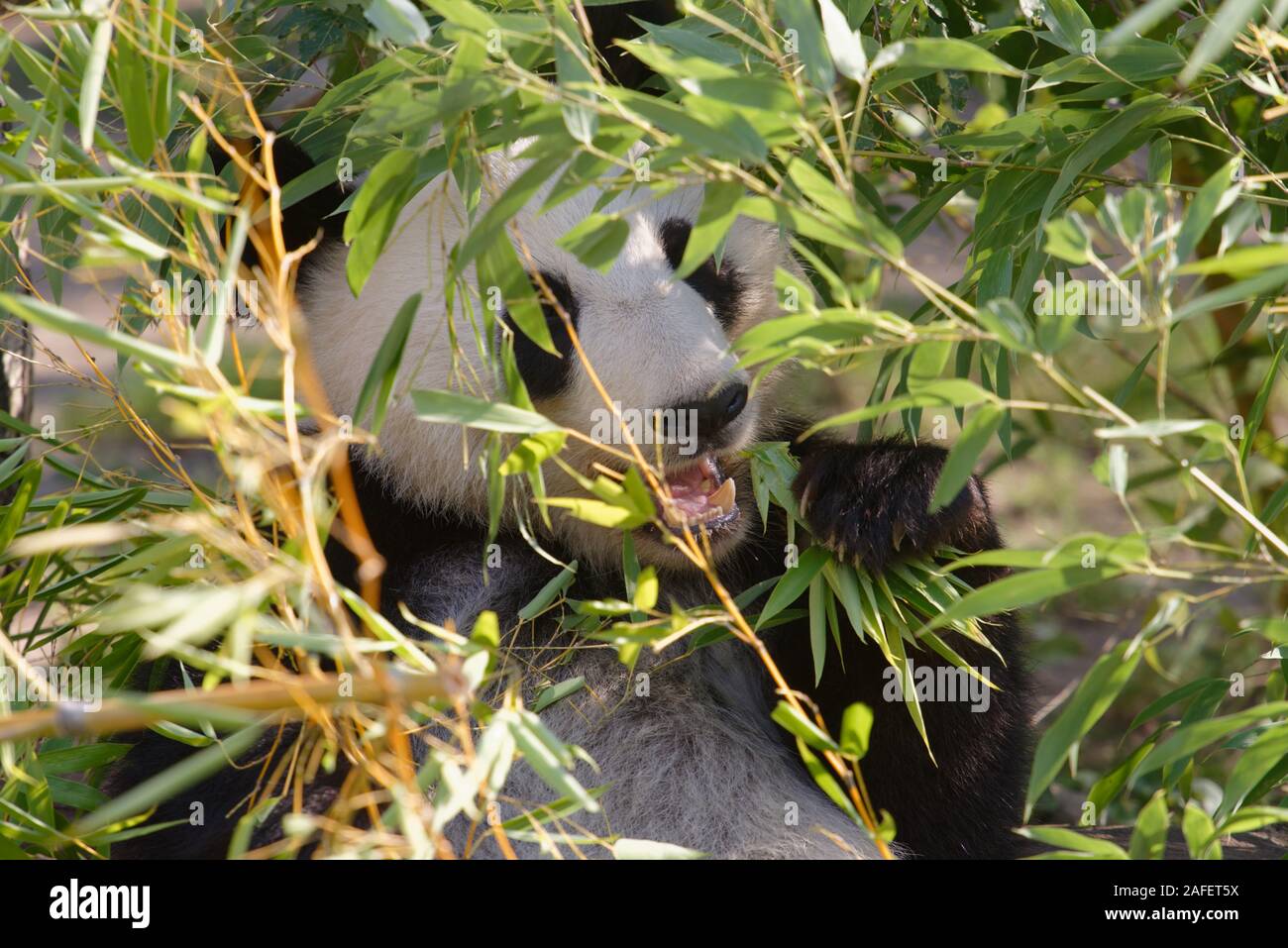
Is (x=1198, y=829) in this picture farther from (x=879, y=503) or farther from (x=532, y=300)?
(x=532, y=300)

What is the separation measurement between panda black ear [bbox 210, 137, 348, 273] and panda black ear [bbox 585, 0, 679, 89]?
523 mm

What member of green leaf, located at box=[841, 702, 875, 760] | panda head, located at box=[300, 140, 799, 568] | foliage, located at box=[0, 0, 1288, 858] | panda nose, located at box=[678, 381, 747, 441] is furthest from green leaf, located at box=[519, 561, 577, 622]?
green leaf, located at box=[841, 702, 875, 760]

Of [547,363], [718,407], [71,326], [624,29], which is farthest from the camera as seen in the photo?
[624,29]

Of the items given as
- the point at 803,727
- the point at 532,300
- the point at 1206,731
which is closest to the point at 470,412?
the point at 532,300

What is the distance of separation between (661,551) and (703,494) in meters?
0.13

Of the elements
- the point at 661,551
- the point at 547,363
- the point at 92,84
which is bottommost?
the point at 661,551

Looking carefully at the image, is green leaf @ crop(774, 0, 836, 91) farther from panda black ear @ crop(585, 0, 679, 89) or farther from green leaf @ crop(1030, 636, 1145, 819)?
panda black ear @ crop(585, 0, 679, 89)

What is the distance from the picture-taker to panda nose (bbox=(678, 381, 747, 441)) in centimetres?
193

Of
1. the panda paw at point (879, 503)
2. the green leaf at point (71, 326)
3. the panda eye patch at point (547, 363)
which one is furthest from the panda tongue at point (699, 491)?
the green leaf at point (71, 326)

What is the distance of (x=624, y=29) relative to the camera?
2.34 m

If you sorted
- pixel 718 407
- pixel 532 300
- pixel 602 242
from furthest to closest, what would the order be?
pixel 718 407 → pixel 532 300 → pixel 602 242

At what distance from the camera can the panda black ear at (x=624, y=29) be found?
7.64 ft

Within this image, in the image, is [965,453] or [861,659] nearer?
[965,453]

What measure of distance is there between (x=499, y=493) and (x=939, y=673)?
91 centimetres
